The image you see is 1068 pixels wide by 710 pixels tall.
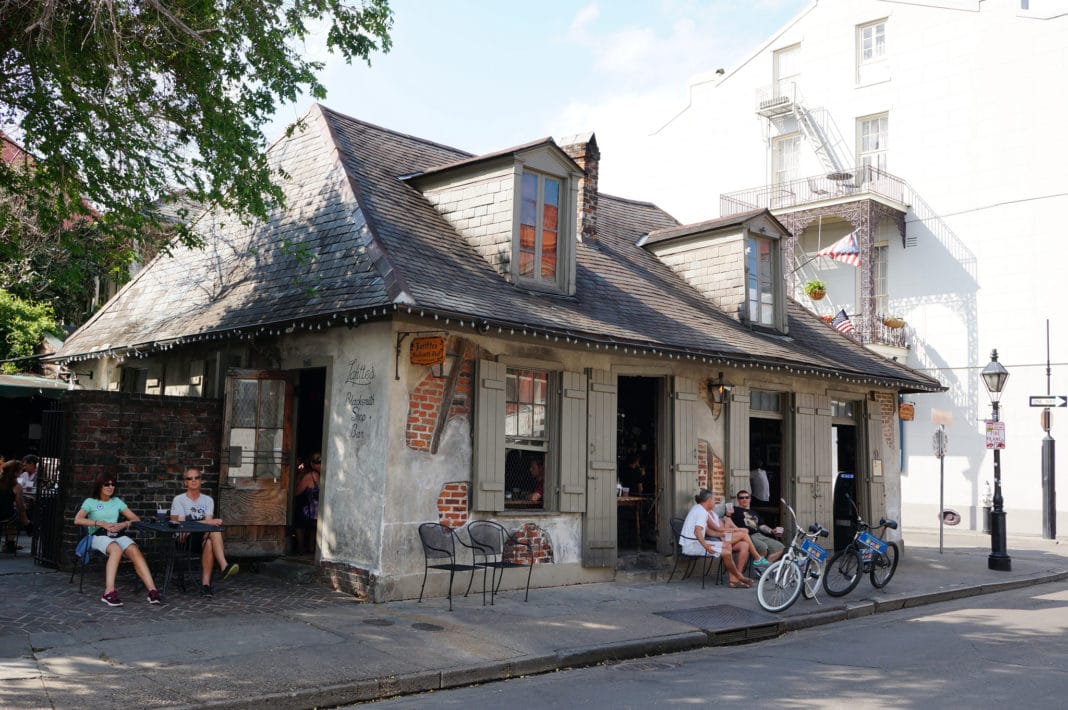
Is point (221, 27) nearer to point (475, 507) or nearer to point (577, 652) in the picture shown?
point (475, 507)

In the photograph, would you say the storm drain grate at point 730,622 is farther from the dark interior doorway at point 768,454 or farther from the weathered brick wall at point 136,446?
the weathered brick wall at point 136,446

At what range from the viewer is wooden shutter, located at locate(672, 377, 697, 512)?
12.6 metres


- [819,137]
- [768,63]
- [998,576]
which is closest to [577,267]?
[998,576]

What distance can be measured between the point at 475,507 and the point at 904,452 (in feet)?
55.6

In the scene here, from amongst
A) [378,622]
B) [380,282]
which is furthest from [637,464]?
[378,622]

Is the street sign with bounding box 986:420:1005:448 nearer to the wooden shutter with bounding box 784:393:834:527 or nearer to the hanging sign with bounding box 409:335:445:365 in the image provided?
the wooden shutter with bounding box 784:393:834:527

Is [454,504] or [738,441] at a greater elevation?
[738,441]

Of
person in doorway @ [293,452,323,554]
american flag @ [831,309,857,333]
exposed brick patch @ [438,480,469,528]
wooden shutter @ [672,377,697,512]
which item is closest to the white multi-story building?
american flag @ [831,309,857,333]

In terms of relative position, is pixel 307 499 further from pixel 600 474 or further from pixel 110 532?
pixel 600 474

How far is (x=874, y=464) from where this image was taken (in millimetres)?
15961

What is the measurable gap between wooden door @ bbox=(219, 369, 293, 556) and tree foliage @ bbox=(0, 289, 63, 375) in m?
11.6

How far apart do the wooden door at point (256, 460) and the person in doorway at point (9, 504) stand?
340 centimetres

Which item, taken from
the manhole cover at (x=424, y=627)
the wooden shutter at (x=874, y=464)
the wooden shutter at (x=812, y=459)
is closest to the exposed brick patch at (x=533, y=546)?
the manhole cover at (x=424, y=627)

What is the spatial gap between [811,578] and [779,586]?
953 mm
